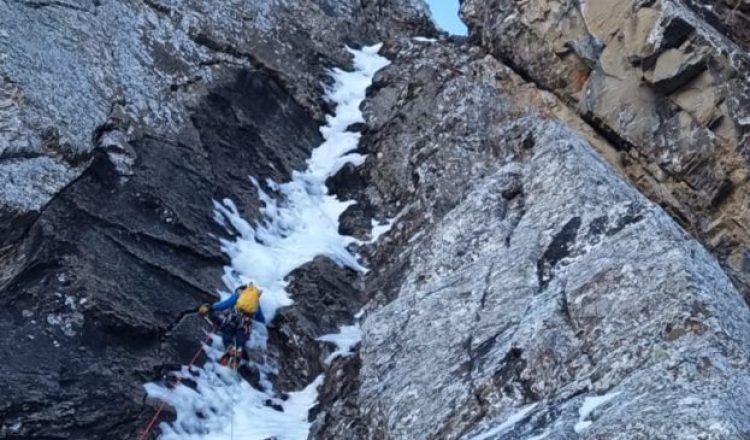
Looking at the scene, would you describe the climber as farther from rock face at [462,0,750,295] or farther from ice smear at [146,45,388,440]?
rock face at [462,0,750,295]

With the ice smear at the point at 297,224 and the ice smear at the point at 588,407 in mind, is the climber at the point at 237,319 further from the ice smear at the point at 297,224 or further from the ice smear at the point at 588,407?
the ice smear at the point at 588,407

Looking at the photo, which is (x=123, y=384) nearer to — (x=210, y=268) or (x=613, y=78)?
(x=210, y=268)

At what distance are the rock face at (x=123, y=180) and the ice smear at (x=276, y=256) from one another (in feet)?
1.33

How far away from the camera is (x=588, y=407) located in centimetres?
1147

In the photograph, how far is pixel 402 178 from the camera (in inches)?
915

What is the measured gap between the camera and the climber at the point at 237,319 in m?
16.5

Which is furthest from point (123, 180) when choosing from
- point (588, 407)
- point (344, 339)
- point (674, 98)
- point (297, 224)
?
point (674, 98)

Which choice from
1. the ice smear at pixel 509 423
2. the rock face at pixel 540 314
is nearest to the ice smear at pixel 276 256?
the rock face at pixel 540 314

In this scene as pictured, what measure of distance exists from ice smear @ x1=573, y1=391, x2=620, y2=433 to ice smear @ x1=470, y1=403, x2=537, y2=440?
984 mm

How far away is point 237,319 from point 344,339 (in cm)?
223

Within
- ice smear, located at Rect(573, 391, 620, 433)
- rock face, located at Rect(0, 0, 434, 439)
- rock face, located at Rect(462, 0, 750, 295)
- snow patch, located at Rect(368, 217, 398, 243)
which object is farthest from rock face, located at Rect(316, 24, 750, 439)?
rock face, located at Rect(0, 0, 434, 439)

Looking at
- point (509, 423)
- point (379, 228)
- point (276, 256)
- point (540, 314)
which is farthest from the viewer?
point (379, 228)

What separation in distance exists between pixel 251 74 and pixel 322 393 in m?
11.6

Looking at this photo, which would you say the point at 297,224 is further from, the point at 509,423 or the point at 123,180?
the point at 509,423
